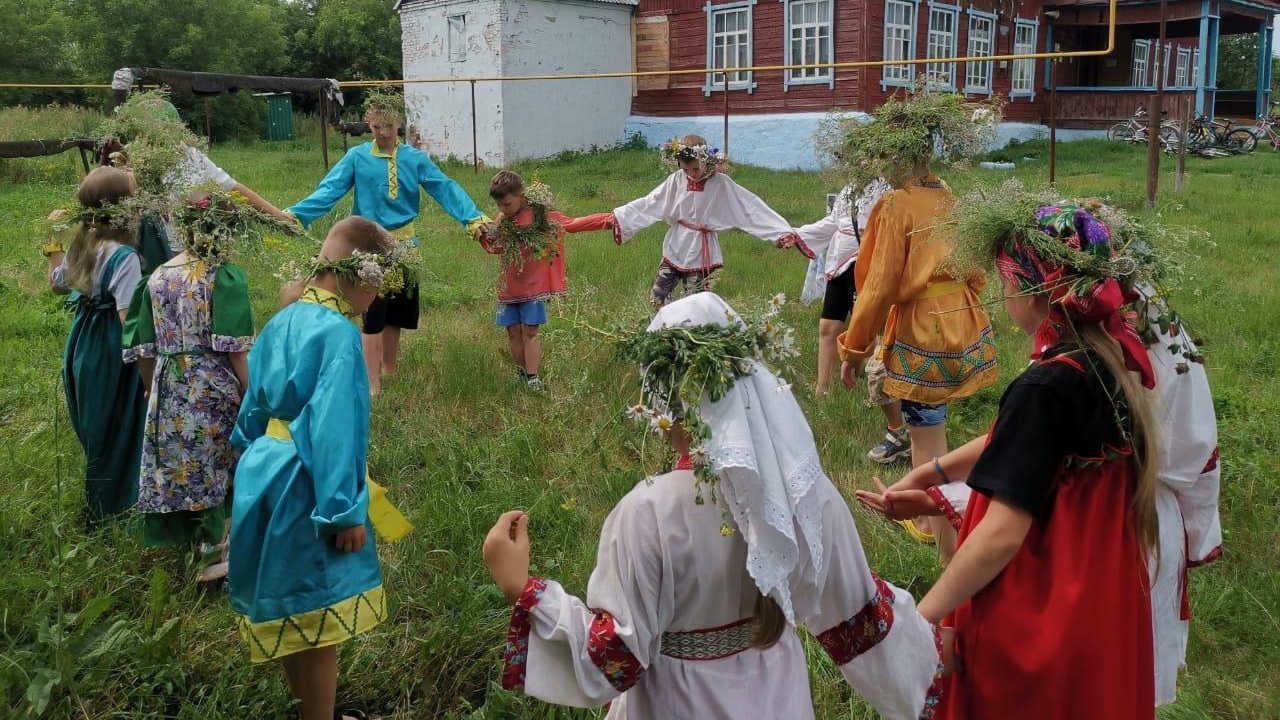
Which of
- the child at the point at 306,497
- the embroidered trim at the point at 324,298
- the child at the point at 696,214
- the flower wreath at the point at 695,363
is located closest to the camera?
the flower wreath at the point at 695,363

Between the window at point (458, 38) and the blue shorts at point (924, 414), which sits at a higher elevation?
the window at point (458, 38)

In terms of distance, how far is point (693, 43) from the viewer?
71.2 ft

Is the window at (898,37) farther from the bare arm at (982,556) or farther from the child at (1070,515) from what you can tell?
the bare arm at (982,556)

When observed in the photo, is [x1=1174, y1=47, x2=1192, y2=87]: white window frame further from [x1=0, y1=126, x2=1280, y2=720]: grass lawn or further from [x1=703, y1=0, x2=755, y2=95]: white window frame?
[x1=0, y1=126, x2=1280, y2=720]: grass lawn

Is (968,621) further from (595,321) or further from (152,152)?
(152,152)

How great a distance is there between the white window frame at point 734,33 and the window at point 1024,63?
7.00 metres

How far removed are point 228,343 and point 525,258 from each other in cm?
300

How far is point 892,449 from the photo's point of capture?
17.6 feet

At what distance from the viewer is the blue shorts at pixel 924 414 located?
4.59m

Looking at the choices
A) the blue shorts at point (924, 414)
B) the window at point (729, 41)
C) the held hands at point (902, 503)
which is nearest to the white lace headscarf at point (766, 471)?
the held hands at point (902, 503)

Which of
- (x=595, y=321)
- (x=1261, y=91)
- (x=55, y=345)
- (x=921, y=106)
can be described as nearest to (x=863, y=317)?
(x=921, y=106)

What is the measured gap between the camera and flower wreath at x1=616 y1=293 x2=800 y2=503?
1882mm

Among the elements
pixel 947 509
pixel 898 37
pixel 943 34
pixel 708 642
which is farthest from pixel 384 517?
pixel 943 34

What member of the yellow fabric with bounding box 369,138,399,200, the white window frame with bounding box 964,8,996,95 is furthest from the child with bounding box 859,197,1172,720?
the white window frame with bounding box 964,8,996,95
